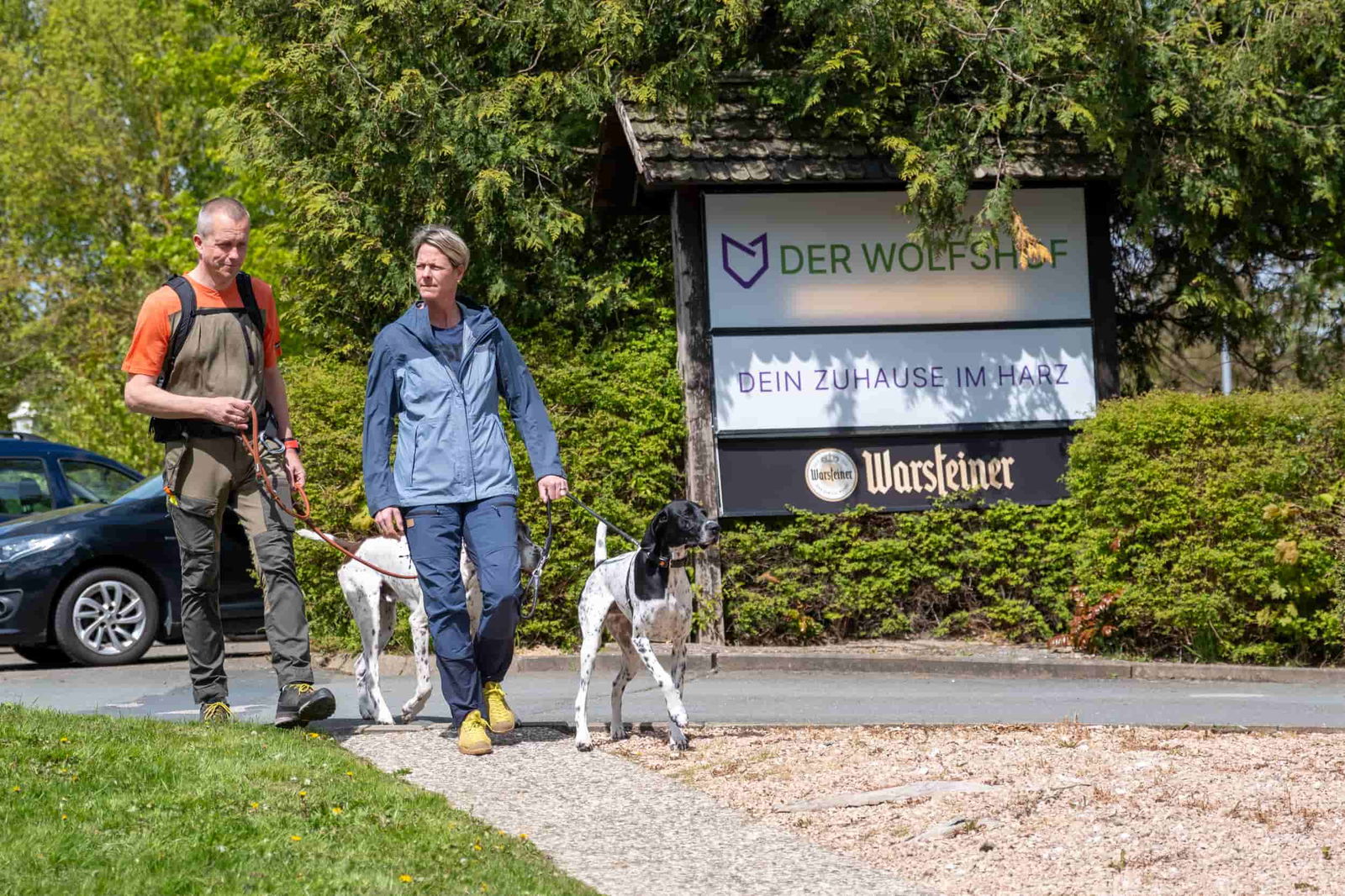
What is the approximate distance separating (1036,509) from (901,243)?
2.50 m

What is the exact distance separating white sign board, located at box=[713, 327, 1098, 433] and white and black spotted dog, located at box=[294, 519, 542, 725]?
517 centimetres

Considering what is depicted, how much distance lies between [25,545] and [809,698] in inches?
259

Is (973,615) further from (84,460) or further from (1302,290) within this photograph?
(84,460)

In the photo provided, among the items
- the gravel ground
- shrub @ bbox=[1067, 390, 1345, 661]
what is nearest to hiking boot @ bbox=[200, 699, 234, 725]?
the gravel ground

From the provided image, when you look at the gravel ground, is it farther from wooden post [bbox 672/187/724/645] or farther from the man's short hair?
wooden post [bbox 672/187/724/645]

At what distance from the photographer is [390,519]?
22.8 ft

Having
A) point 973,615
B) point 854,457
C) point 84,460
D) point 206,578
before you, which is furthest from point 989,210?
point 84,460

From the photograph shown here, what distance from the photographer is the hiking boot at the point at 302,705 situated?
6906mm

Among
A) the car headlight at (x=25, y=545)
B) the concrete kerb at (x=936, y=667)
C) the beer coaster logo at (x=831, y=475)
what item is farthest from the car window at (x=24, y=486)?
the beer coaster logo at (x=831, y=475)

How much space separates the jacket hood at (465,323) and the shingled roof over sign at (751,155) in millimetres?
5598

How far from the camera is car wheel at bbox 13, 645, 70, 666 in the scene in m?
13.5

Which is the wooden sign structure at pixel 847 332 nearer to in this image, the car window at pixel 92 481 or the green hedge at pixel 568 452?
the green hedge at pixel 568 452

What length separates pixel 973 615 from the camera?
13.2 meters

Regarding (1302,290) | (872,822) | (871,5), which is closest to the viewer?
(872,822)
